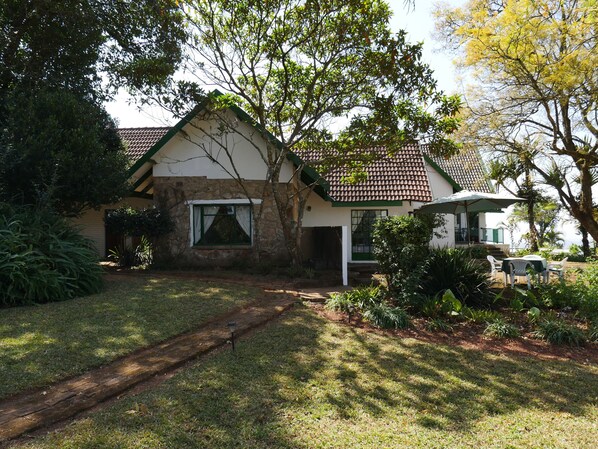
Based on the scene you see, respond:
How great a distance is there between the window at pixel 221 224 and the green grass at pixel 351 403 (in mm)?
7856

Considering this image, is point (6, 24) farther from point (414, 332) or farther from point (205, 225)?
point (414, 332)

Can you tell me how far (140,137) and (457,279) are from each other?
15305 millimetres

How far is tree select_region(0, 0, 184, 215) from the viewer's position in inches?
400

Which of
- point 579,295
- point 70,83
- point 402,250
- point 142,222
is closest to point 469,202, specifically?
point 579,295

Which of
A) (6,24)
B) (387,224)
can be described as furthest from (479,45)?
(6,24)

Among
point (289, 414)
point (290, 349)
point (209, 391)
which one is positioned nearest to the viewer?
point (289, 414)

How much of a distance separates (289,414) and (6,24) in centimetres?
1297

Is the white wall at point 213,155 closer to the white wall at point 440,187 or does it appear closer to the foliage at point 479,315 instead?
the foliage at point 479,315

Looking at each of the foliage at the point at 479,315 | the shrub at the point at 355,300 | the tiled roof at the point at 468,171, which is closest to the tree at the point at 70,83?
the shrub at the point at 355,300

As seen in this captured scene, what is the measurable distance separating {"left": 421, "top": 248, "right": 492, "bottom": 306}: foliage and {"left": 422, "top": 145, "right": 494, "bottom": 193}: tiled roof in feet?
49.5

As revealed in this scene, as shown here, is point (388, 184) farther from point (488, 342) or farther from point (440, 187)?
point (488, 342)

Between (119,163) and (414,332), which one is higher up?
(119,163)

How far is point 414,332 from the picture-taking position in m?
7.39

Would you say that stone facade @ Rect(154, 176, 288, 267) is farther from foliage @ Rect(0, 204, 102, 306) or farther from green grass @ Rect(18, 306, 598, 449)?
green grass @ Rect(18, 306, 598, 449)
